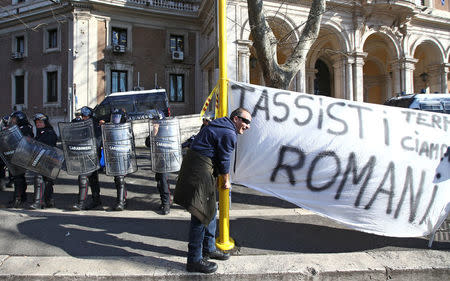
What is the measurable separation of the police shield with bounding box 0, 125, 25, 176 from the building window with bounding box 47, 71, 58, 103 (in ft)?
56.4

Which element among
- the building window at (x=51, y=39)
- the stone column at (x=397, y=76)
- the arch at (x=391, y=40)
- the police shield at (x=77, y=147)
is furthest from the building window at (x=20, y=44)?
the stone column at (x=397, y=76)

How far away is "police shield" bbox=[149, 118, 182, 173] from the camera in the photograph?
16.6 feet

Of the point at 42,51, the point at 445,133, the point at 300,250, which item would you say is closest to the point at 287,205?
the point at 300,250

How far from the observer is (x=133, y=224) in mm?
4395

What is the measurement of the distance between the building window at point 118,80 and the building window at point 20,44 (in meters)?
7.80

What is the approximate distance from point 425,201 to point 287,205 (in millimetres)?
2487

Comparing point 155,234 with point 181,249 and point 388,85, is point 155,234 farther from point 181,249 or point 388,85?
point 388,85

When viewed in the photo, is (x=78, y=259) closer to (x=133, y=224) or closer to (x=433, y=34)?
(x=133, y=224)

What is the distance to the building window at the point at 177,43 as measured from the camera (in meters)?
21.6

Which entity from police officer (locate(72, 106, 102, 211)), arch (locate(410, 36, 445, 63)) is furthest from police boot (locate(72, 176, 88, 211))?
arch (locate(410, 36, 445, 63))

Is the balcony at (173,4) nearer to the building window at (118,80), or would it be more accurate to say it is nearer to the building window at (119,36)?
the building window at (119,36)

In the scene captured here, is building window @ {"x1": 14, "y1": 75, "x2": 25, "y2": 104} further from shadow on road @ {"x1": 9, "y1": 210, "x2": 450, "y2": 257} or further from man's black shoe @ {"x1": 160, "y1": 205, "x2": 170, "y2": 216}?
man's black shoe @ {"x1": 160, "y1": 205, "x2": 170, "y2": 216}

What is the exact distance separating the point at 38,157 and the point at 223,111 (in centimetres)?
364

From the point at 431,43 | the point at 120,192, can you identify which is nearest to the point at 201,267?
the point at 120,192
